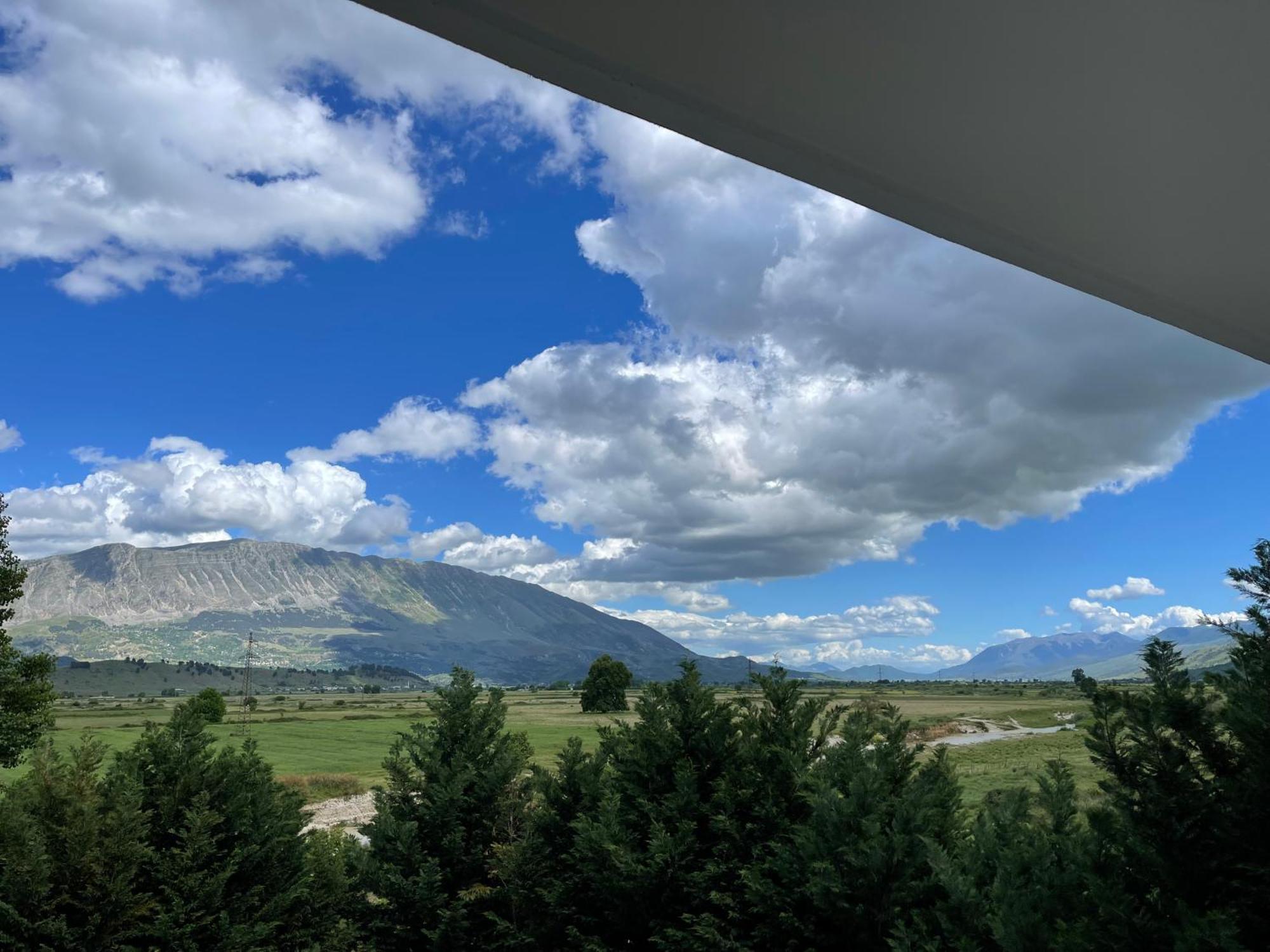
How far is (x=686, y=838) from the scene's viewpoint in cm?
698

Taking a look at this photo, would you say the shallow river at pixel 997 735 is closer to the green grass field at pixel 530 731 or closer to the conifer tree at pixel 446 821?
the green grass field at pixel 530 731

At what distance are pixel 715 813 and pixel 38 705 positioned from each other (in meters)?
29.0

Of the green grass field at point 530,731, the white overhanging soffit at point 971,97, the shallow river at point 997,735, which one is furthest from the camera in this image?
the shallow river at point 997,735

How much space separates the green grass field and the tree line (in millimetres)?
453

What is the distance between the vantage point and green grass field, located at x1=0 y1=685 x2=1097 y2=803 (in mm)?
19312

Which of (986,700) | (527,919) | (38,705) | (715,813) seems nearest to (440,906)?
(527,919)

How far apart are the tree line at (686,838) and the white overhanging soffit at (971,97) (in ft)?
5.85

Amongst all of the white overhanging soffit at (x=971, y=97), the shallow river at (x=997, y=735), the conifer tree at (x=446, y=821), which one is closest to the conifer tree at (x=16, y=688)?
the conifer tree at (x=446, y=821)

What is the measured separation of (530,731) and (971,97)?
3886cm

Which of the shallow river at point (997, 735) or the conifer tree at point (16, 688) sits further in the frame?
the shallow river at point (997, 735)

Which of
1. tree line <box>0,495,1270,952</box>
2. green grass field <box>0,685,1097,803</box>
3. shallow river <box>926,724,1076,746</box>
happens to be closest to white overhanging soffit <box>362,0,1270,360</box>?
tree line <box>0,495,1270,952</box>

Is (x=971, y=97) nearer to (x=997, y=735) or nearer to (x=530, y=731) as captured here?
(x=997, y=735)

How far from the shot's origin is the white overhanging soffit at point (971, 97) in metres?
1.13

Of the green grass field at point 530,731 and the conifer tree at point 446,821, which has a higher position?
the conifer tree at point 446,821
